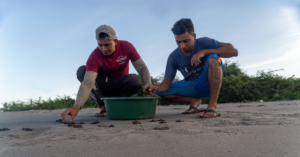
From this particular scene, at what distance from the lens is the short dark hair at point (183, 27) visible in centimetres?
341

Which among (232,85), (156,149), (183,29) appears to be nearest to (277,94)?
(232,85)

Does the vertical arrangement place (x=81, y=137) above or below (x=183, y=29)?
below

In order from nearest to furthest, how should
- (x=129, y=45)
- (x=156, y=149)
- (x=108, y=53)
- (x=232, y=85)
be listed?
(x=156, y=149), (x=108, y=53), (x=129, y=45), (x=232, y=85)

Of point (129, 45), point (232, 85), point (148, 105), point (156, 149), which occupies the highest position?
point (129, 45)

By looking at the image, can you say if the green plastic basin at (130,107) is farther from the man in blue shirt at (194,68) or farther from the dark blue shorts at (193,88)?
the dark blue shorts at (193,88)

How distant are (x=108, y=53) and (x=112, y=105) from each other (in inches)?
35.3

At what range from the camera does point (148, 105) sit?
3.33 meters

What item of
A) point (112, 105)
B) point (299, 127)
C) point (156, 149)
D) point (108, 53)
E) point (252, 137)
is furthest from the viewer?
point (108, 53)

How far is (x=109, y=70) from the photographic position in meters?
3.99

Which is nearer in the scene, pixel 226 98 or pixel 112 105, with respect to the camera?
pixel 112 105

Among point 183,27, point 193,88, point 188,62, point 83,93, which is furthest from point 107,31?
point 193,88

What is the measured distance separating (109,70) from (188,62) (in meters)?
1.35

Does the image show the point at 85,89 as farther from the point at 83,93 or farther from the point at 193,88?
the point at 193,88

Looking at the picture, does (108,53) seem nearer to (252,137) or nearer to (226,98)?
(252,137)
